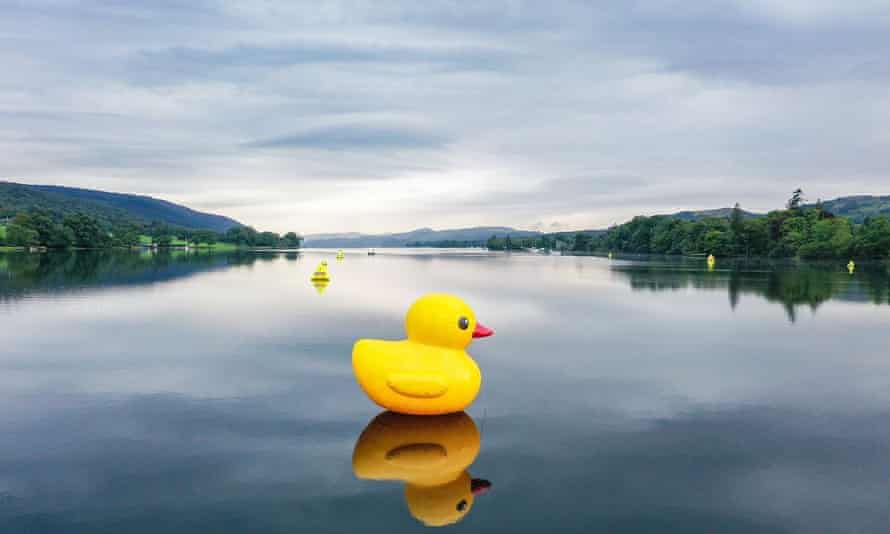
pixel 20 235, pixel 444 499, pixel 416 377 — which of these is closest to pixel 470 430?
pixel 416 377

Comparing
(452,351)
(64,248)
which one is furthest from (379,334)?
(64,248)

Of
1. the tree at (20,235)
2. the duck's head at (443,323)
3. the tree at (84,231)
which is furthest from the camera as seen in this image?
the tree at (84,231)

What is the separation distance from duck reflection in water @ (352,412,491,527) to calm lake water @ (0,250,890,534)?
2.5 inches

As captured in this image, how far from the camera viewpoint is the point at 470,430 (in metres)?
12.5

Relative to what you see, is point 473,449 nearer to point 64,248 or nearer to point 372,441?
point 372,441

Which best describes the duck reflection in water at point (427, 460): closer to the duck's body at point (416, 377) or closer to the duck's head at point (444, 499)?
the duck's head at point (444, 499)

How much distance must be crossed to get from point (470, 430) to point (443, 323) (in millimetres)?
2501

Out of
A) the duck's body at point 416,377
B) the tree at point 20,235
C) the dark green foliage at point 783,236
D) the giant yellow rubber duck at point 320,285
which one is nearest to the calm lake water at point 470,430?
the duck's body at point 416,377

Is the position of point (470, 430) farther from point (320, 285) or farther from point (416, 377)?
point (320, 285)

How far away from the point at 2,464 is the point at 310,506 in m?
6.25

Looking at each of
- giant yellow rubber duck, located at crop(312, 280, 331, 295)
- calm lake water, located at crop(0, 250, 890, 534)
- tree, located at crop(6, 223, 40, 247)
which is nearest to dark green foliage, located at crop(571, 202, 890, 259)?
calm lake water, located at crop(0, 250, 890, 534)

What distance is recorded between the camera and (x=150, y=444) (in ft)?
38.1

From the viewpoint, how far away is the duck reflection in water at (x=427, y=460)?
9172 mm

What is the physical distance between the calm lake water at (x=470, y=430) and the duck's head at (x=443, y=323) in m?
1.97
